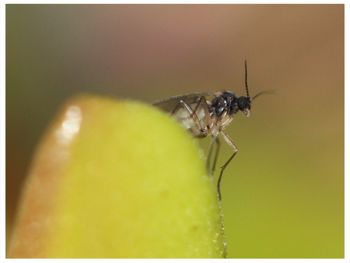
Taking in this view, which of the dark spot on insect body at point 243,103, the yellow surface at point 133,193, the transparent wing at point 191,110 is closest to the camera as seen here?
the yellow surface at point 133,193

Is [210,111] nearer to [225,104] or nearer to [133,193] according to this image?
[225,104]

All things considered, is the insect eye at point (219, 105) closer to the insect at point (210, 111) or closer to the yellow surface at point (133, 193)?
the insect at point (210, 111)

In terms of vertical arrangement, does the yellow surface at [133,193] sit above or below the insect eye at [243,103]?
above

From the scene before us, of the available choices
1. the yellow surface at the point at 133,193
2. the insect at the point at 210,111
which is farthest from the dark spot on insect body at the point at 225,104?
the yellow surface at the point at 133,193
